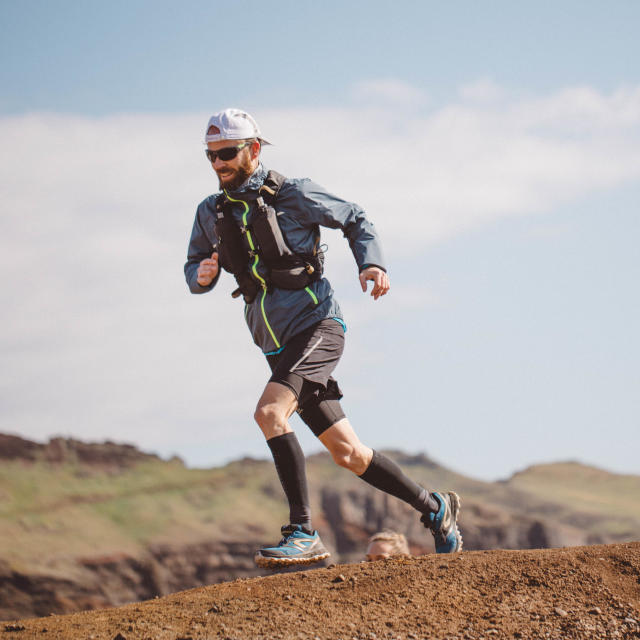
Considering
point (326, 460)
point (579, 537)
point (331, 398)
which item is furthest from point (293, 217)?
point (579, 537)

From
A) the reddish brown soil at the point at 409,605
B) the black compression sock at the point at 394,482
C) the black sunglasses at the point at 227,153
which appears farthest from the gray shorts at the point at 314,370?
the black sunglasses at the point at 227,153

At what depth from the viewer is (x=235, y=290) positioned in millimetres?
6203

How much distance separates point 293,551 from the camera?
562 centimetres

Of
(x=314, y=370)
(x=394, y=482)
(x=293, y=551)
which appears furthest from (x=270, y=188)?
(x=293, y=551)

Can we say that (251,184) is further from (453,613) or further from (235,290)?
(453,613)

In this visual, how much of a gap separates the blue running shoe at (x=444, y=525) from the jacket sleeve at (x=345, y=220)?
2.08 meters

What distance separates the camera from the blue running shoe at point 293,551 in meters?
5.51

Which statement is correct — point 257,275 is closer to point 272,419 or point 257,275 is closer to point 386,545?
point 272,419

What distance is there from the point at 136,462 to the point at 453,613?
18.7 metres

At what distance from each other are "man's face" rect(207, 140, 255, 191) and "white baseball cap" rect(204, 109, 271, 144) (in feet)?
0.12

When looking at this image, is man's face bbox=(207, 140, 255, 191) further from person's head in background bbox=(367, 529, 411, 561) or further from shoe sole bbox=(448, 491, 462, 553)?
person's head in background bbox=(367, 529, 411, 561)

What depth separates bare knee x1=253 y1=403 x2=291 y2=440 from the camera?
568 centimetres

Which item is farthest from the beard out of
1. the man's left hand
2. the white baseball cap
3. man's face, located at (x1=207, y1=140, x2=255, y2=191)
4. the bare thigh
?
the bare thigh

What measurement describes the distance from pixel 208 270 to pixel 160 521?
1665cm
